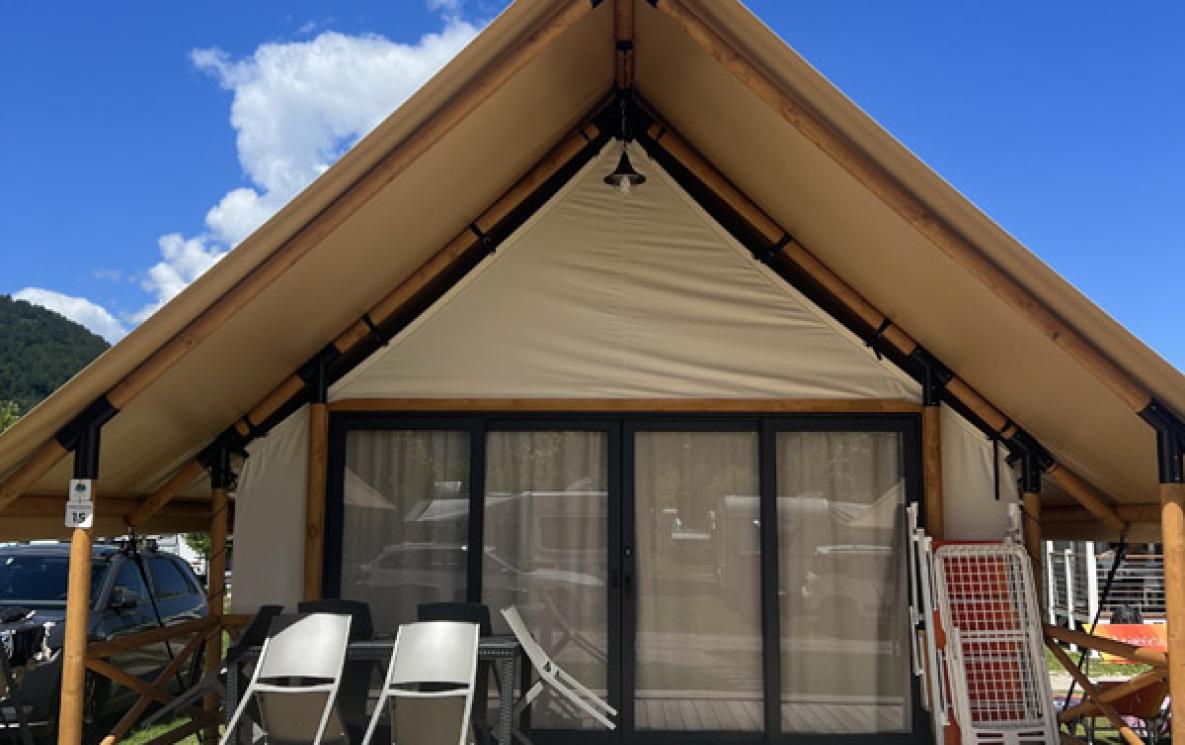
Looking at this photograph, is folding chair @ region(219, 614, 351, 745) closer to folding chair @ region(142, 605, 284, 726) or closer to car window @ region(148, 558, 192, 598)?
folding chair @ region(142, 605, 284, 726)

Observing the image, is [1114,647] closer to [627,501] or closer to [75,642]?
[627,501]

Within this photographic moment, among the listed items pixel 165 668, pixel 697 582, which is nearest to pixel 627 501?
pixel 697 582

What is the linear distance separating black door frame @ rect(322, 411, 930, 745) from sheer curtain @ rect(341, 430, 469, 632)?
0.07m

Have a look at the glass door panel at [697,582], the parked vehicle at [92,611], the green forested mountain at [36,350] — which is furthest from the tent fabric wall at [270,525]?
the green forested mountain at [36,350]

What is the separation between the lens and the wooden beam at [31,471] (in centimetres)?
457

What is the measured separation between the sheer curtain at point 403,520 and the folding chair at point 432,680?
1404 mm

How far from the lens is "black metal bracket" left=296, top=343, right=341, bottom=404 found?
641 centimetres

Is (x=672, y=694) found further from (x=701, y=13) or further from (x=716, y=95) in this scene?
(x=701, y=13)

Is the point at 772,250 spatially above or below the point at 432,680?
above

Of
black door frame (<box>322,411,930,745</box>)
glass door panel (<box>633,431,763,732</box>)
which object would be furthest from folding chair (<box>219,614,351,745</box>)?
glass door panel (<box>633,431,763,732</box>)

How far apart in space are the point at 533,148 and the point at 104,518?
318 cm

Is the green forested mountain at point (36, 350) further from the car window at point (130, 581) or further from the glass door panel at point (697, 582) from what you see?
the glass door panel at point (697, 582)

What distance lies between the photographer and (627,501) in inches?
253

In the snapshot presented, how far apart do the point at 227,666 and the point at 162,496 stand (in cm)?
141
